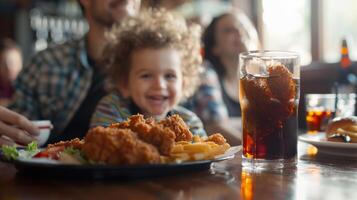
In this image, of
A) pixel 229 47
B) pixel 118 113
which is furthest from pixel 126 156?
pixel 229 47

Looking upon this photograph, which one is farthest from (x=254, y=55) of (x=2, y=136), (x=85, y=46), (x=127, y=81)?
(x=85, y=46)

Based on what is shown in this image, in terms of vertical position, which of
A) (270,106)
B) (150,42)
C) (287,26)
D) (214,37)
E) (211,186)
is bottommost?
(211,186)

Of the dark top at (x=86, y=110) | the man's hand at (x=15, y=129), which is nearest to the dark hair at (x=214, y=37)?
the dark top at (x=86, y=110)

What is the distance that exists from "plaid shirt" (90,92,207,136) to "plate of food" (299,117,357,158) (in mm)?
585

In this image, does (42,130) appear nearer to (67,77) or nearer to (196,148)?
(196,148)

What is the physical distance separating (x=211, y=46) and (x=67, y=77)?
1.49m

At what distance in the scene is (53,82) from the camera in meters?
2.46

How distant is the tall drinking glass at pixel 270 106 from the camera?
1014mm

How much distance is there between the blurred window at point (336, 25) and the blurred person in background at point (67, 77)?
5.50 ft

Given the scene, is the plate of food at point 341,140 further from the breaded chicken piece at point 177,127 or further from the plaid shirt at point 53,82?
the plaid shirt at point 53,82

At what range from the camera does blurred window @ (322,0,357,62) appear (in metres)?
3.51

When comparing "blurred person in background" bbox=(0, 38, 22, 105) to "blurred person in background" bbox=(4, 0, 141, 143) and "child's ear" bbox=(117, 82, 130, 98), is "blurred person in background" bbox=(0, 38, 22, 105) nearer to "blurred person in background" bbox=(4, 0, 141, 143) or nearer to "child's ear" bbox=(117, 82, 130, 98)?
"blurred person in background" bbox=(4, 0, 141, 143)

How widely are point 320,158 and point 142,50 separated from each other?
103cm

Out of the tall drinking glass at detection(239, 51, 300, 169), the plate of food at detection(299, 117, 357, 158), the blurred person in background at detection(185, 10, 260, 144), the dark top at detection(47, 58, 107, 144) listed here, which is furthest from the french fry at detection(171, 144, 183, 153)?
the blurred person in background at detection(185, 10, 260, 144)
